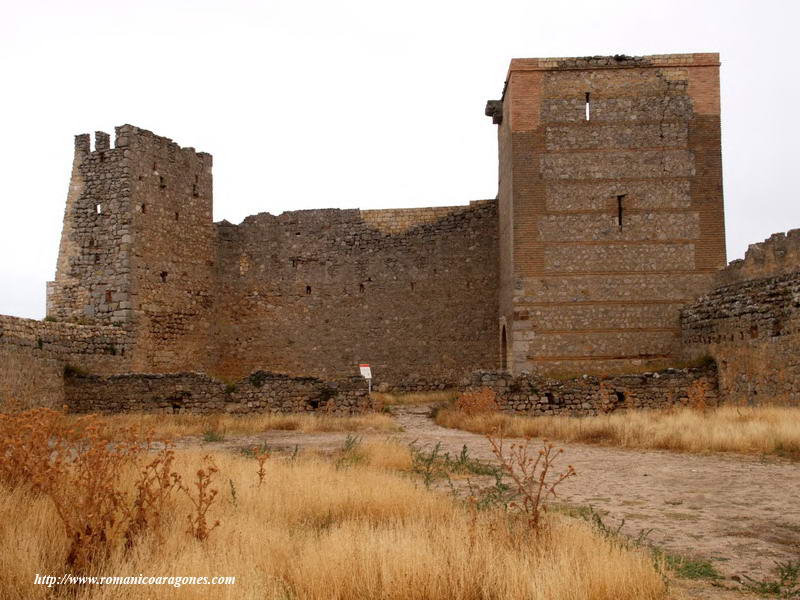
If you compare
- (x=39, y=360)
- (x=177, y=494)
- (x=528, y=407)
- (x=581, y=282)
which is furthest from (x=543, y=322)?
(x=177, y=494)

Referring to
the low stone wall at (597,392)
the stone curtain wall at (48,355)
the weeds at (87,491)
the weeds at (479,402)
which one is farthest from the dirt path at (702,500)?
the stone curtain wall at (48,355)

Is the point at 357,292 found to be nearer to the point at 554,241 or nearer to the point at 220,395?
the point at 554,241

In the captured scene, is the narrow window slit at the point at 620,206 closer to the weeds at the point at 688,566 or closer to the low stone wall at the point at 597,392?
the low stone wall at the point at 597,392

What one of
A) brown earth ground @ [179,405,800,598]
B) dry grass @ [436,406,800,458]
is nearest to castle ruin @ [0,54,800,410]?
dry grass @ [436,406,800,458]

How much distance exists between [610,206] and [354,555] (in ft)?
46.8

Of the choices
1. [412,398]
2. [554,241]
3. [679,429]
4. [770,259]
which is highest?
[554,241]

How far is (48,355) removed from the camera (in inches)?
594

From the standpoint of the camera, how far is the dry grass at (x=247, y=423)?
12469 millimetres

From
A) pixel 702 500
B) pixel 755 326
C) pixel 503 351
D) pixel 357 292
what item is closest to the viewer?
pixel 702 500

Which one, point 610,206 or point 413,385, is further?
point 413,385

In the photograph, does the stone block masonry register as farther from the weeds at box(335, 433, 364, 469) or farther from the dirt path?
the weeds at box(335, 433, 364, 469)

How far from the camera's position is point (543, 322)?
16.8 m

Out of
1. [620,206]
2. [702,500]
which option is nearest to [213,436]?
[702,500]

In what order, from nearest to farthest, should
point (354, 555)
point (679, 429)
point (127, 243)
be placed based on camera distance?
point (354, 555) → point (679, 429) → point (127, 243)
